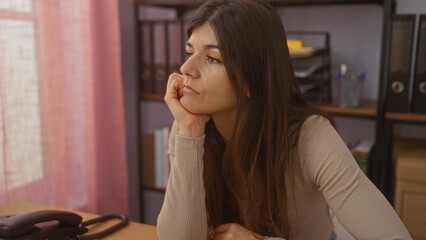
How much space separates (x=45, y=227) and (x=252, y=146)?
0.49 m

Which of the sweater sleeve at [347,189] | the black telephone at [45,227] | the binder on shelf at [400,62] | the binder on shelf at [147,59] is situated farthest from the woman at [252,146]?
the binder on shelf at [147,59]

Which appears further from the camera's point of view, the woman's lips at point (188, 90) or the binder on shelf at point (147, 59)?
the binder on shelf at point (147, 59)

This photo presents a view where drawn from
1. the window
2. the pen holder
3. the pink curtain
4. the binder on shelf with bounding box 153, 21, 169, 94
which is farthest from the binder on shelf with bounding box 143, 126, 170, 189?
the pen holder

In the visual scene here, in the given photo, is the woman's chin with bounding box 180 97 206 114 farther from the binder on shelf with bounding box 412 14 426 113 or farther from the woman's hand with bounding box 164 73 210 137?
the binder on shelf with bounding box 412 14 426 113

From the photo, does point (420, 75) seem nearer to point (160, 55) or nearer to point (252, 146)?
point (252, 146)

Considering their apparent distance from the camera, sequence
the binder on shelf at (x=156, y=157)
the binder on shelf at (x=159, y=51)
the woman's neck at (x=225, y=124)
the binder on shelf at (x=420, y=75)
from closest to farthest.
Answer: the woman's neck at (x=225, y=124) < the binder on shelf at (x=420, y=75) < the binder on shelf at (x=159, y=51) < the binder on shelf at (x=156, y=157)

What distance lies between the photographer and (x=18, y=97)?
1.49 m

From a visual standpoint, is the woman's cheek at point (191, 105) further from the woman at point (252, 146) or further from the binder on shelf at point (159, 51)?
the binder on shelf at point (159, 51)

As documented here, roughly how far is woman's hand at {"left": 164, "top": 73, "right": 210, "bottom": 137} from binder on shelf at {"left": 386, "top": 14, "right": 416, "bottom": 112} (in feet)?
2.55

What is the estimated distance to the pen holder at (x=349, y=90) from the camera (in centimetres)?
165

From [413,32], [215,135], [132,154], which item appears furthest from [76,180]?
[413,32]

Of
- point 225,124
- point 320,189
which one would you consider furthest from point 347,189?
point 225,124

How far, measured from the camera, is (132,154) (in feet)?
7.73

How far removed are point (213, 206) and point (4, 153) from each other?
0.78 m
